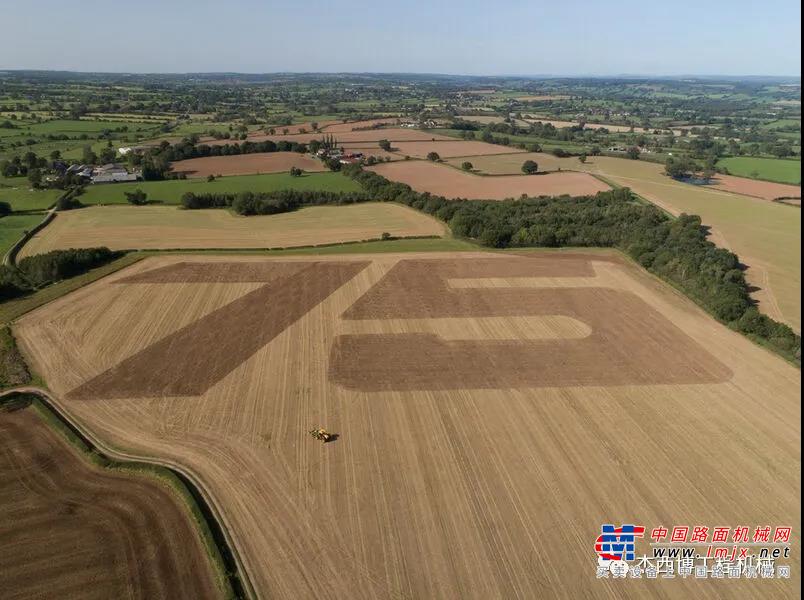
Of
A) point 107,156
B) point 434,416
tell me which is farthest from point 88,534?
point 107,156

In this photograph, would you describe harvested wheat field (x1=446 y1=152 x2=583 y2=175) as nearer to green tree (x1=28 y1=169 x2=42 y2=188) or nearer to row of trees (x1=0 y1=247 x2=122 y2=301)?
row of trees (x1=0 y1=247 x2=122 y2=301)

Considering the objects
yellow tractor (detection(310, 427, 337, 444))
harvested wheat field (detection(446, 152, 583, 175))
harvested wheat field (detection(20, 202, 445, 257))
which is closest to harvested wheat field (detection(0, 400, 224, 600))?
yellow tractor (detection(310, 427, 337, 444))

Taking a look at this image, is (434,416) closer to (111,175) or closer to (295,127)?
(111,175)

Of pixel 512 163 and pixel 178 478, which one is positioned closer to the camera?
pixel 178 478

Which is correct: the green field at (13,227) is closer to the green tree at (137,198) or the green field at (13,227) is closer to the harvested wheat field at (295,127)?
the green tree at (137,198)

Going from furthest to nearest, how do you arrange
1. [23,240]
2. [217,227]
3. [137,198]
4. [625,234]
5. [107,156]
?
[107,156] < [137,198] < [217,227] < [625,234] < [23,240]

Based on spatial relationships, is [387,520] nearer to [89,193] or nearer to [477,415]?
[477,415]
